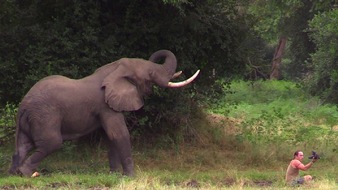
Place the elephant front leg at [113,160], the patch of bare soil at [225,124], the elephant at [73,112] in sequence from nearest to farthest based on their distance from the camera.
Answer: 1. the elephant at [73,112]
2. the elephant front leg at [113,160]
3. the patch of bare soil at [225,124]

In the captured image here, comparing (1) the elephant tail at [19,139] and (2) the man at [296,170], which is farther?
(1) the elephant tail at [19,139]

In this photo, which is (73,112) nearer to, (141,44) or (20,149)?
(20,149)

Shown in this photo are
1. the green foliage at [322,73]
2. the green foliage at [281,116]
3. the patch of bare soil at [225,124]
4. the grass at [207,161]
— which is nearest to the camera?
the grass at [207,161]

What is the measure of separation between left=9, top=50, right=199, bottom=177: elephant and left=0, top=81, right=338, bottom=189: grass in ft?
Answer: 1.53

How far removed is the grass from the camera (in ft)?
39.5

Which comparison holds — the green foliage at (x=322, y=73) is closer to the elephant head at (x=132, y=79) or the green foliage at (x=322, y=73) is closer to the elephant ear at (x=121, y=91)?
the elephant head at (x=132, y=79)

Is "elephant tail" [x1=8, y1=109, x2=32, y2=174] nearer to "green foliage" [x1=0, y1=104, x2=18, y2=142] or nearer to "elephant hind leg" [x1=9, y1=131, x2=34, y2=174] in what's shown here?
"elephant hind leg" [x1=9, y1=131, x2=34, y2=174]

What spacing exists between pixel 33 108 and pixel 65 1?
4289mm

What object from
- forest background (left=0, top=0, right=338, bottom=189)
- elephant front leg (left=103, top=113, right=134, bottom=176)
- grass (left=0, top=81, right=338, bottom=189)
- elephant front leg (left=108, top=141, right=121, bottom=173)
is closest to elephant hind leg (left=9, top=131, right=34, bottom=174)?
grass (left=0, top=81, right=338, bottom=189)

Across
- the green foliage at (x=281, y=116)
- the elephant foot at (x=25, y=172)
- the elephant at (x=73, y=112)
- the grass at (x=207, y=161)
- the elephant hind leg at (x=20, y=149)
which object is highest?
the elephant at (x=73, y=112)

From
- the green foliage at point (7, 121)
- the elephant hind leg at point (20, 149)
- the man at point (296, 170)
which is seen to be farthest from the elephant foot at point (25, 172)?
the man at point (296, 170)

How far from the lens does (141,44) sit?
16703 millimetres

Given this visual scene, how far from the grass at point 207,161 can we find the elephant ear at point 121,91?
1275 millimetres

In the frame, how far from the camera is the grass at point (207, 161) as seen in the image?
12.1 meters
